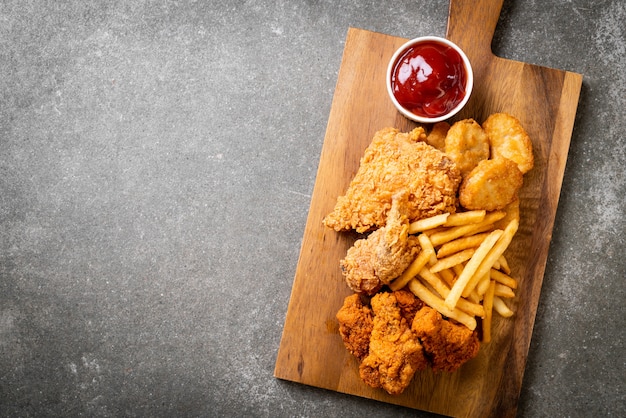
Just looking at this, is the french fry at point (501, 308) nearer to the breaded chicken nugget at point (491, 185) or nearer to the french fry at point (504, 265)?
the french fry at point (504, 265)

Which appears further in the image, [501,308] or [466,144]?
[501,308]

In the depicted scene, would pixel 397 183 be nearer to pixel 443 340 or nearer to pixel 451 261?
pixel 451 261

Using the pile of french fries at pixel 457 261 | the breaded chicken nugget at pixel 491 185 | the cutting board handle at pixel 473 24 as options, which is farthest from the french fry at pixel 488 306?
the cutting board handle at pixel 473 24

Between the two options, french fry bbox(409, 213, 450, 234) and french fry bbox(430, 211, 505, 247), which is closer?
french fry bbox(409, 213, 450, 234)

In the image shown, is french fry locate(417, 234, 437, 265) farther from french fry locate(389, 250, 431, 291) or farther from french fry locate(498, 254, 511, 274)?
french fry locate(498, 254, 511, 274)

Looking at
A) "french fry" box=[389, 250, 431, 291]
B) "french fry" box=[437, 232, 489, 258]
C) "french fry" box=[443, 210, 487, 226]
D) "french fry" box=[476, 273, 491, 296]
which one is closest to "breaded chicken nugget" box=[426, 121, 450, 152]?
"french fry" box=[443, 210, 487, 226]

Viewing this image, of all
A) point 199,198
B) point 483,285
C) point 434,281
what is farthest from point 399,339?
point 199,198

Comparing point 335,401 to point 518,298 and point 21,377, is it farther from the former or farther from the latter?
point 21,377
